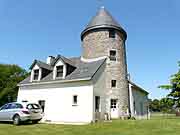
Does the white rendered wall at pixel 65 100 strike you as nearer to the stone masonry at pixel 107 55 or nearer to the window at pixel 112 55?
the stone masonry at pixel 107 55

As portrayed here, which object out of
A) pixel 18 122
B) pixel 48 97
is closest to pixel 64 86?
pixel 48 97

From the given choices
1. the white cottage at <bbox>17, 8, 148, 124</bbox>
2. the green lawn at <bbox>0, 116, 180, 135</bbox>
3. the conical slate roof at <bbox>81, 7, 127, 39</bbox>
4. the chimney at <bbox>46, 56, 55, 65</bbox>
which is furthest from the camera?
the chimney at <bbox>46, 56, 55, 65</bbox>

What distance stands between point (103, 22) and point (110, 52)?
3.89 m

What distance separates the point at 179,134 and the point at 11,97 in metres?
47.4

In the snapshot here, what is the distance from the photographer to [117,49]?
79.5 feet

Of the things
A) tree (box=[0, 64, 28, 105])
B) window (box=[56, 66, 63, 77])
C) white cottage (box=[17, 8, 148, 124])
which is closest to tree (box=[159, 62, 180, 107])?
white cottage (box=[17, 8, 148, 124])

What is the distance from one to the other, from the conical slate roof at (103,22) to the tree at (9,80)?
31600mm

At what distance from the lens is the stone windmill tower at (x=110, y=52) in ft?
73.3

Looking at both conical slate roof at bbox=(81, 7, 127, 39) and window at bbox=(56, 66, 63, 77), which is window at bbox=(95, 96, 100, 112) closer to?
window at bbox=(56, 66, 63, 77)

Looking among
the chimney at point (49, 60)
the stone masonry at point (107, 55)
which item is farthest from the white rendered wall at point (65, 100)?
the chimney at point (49, 60)

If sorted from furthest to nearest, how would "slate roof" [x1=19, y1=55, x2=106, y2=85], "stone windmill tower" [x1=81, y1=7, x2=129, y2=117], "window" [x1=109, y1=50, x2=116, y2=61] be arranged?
"window" [x1=109, y1=50, x2=116, y2=61] < "stone windmill tower" [x1=81, y1=7, x2=129, y2=117] < "slate roof" [x1=19, y1=55, x2=106, y2=85]

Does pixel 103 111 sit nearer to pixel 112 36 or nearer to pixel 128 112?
pixel 128 112

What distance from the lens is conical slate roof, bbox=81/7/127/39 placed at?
24.6 meters

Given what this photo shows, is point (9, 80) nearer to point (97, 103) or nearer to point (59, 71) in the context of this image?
point (59, 71)
